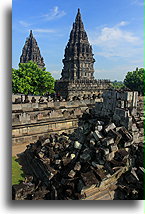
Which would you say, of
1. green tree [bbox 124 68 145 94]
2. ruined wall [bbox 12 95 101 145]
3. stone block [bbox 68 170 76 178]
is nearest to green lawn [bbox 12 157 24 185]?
ruined wall [bbox 12 95 101 145]

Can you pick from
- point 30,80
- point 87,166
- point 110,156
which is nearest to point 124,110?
point 110,156

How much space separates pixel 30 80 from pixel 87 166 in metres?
24.6

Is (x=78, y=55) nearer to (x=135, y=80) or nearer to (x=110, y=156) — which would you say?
(x=135, y=80)

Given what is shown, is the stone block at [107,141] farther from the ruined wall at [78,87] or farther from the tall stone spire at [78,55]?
the tall stone spire at [78,55]

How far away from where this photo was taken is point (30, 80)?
2941cm

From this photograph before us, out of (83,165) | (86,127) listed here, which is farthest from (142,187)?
(86,127)

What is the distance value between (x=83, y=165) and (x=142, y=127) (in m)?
3.19

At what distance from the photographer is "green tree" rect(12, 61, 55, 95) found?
90.3 ft

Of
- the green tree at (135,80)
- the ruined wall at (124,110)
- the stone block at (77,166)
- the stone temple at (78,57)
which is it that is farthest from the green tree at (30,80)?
the green tree at (135,80)

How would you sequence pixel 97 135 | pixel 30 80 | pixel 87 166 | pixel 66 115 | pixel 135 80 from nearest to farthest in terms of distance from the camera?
pixel 87 166 → pixel 97 135 → pixel 66 115 → pixel 30 80 → pixel 135 80

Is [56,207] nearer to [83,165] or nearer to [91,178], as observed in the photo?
[91,178]

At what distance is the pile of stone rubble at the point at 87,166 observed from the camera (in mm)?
6238

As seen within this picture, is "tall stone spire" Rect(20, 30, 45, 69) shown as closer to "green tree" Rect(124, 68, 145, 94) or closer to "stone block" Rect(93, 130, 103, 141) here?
"green tree" Rect(124, 68, 145, 94)

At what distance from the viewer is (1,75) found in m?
6.22
